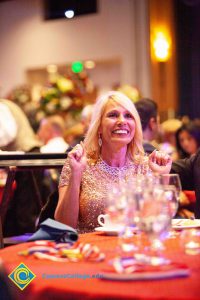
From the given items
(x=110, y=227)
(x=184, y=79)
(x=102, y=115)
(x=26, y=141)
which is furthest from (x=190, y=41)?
(x=110, y=227)

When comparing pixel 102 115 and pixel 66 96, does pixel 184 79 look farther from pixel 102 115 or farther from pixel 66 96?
pixel 102 115

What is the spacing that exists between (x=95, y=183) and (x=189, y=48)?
7.29 metres

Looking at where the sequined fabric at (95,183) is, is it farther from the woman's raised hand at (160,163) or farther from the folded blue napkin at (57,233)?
the folded blue napkin at (57,233)

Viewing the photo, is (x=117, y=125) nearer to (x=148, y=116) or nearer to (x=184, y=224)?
(x=184, y=224)

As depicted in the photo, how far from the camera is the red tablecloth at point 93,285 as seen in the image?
138 cm

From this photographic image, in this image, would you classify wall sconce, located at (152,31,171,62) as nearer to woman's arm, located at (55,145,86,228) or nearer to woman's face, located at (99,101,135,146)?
woman's face, located at (99,101,135,146)

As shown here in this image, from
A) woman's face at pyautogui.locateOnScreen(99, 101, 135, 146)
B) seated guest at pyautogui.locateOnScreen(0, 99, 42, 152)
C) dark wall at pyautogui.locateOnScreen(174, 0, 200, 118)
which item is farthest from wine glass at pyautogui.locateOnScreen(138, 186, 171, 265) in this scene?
dark wall at pyautogui.locateOnScreen(174, 0, 200, 118)

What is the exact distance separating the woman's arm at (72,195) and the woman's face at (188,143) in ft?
10.2

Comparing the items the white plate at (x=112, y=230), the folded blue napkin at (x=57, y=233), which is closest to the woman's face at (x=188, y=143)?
the white plate at (x=112, y=230)

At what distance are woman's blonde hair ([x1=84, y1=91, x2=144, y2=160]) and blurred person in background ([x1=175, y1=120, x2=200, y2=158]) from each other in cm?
274

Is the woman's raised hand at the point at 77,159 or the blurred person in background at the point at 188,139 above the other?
the woman's raised hand at the point at 77,159

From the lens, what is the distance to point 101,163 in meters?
3.07

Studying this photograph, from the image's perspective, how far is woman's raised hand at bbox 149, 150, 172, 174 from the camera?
2.79 metres

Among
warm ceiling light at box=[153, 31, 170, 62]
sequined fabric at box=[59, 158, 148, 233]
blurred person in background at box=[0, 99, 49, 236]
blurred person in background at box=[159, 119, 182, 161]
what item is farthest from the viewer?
warm ceiling light at box=[153, 31, 170, 62]
